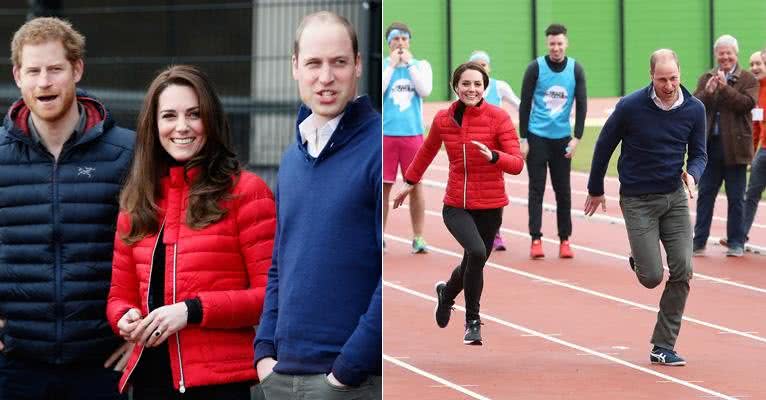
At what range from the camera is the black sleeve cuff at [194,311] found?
365cm

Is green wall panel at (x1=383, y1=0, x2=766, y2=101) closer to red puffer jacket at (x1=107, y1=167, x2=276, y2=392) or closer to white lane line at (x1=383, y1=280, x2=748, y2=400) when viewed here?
white lane line at (x1=383, y1=280, x2=748, y2=400)

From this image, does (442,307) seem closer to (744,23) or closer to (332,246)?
(744,23)

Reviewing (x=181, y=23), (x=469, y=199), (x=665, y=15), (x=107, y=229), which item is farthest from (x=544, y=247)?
(x=181, y=23)

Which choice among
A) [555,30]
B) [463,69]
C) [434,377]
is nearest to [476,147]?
[463,69]

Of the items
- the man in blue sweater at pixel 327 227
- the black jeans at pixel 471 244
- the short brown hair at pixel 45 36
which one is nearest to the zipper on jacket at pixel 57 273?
the short brown hair at pixel 45 36

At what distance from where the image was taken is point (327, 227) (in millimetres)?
3357

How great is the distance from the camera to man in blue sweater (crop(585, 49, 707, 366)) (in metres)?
5.20

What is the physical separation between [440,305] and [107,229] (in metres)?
1.59

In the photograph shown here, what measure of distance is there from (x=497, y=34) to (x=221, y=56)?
5.43 m

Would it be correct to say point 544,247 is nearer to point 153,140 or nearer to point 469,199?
point 469,199

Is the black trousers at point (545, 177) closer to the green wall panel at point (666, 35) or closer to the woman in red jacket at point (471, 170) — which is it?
the woman in red jacket at point (471, 170)

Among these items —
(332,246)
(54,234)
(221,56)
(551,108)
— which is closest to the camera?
(332,246)

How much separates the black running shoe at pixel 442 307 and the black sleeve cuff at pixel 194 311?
166 centimetres

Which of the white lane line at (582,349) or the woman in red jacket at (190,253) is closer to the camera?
the woman in red jacket at (190,253)
